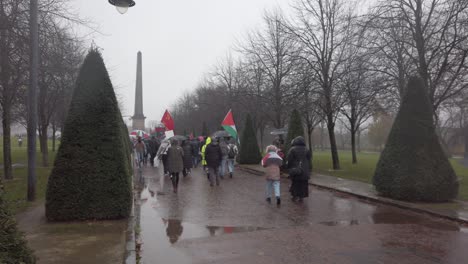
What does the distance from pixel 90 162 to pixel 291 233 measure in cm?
421

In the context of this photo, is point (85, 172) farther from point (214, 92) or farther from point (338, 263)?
point (214, 92)

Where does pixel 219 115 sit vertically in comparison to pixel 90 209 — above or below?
above

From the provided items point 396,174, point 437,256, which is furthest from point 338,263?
point 396,174

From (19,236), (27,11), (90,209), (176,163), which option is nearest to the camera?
(19,236)

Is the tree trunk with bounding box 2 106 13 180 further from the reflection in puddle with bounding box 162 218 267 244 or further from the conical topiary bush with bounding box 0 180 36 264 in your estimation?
the conical topiary bush with bounding box 0 180 36 264

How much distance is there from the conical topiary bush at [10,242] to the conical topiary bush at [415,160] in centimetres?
923

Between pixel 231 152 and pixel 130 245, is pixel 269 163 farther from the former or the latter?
pixel 231 152

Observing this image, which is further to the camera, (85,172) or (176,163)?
(176,163)

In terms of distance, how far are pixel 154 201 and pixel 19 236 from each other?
7.67 m

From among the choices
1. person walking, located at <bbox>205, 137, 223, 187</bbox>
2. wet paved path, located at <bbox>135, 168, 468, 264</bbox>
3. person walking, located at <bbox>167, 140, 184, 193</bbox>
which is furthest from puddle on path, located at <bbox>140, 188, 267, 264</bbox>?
person walking, located at <bbox>205, 137, 223, 187</bbox>

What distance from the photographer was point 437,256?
227 inches

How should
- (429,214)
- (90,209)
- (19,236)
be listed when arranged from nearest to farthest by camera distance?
(19,236)
(90,209)
(429,214)

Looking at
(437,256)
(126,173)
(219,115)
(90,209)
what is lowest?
(437,256)

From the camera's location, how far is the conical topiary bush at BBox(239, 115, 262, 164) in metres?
25.1
